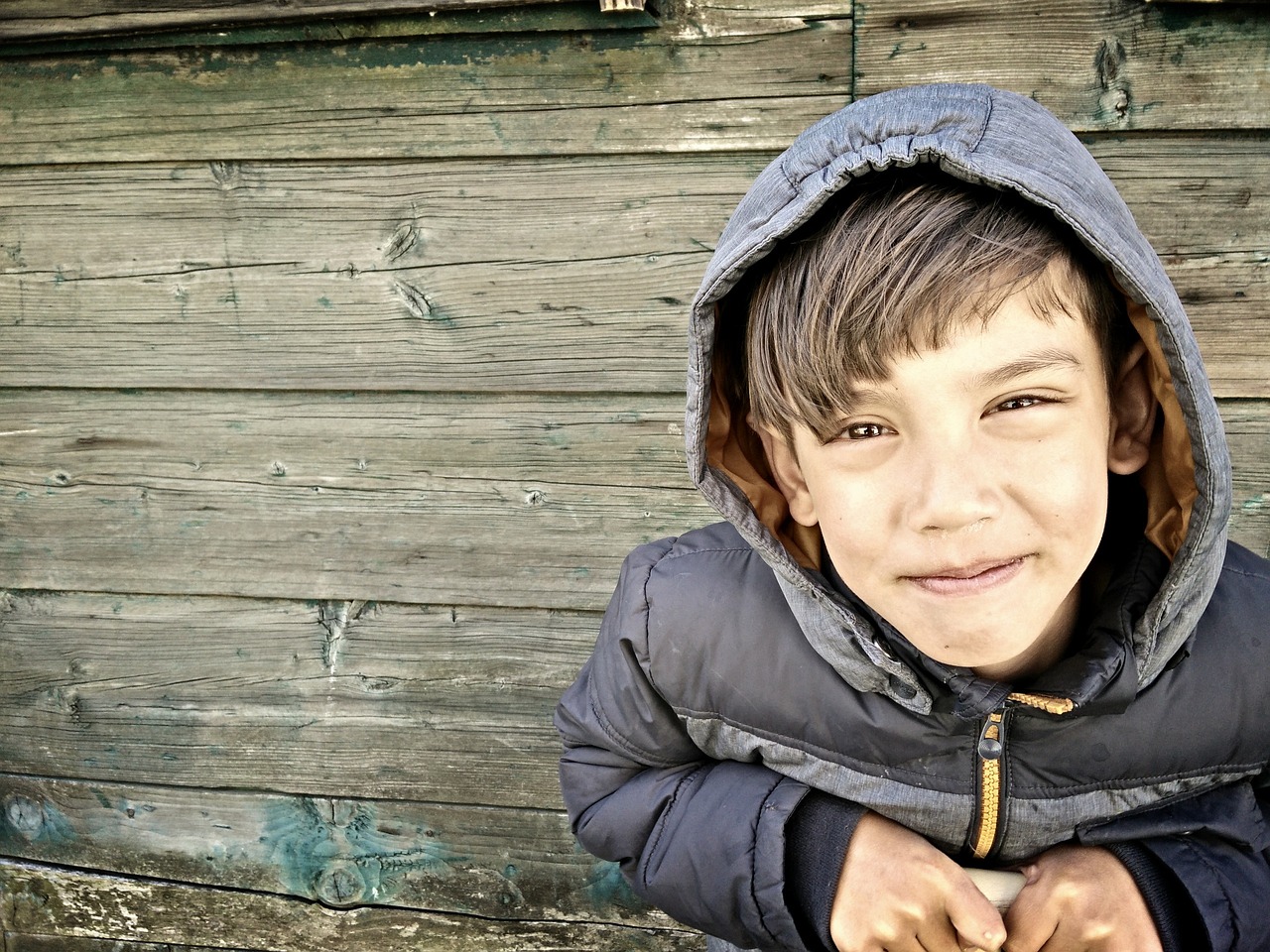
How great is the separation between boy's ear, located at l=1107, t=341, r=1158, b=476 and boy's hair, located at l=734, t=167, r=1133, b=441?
4 centimetres

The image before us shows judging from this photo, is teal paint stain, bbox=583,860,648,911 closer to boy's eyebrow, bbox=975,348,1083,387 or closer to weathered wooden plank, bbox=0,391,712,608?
weathered wooden plank, bbox=0,391,712,608

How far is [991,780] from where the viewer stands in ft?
3.46

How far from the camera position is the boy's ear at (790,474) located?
3.51 ft

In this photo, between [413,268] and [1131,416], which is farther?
[413,268]

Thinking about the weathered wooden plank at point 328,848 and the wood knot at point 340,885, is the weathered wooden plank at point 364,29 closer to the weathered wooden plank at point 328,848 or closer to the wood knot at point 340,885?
the weathered wooden plank at point 328,848

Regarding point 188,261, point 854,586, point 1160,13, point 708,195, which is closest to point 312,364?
point 188,261

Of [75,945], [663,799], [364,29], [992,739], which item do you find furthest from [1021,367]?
[75,945]

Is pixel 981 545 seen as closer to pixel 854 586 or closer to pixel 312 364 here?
pixel 854 586

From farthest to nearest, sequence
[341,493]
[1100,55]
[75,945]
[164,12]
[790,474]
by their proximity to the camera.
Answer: [75,945] → [341,493] → [164,12] → [1100,55] → [790,474]

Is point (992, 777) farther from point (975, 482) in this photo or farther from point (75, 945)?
point (75, 945)

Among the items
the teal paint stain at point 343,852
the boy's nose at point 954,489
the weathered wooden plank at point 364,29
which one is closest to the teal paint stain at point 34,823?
the teal paint stain at point 343,852

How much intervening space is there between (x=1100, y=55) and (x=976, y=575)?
781mm

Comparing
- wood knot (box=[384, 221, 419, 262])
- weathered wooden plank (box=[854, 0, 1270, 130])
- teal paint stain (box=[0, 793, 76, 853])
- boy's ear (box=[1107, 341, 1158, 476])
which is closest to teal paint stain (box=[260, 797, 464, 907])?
teal paint stain (box=[0, 793, 76, 853])

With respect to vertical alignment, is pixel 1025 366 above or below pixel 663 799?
above
